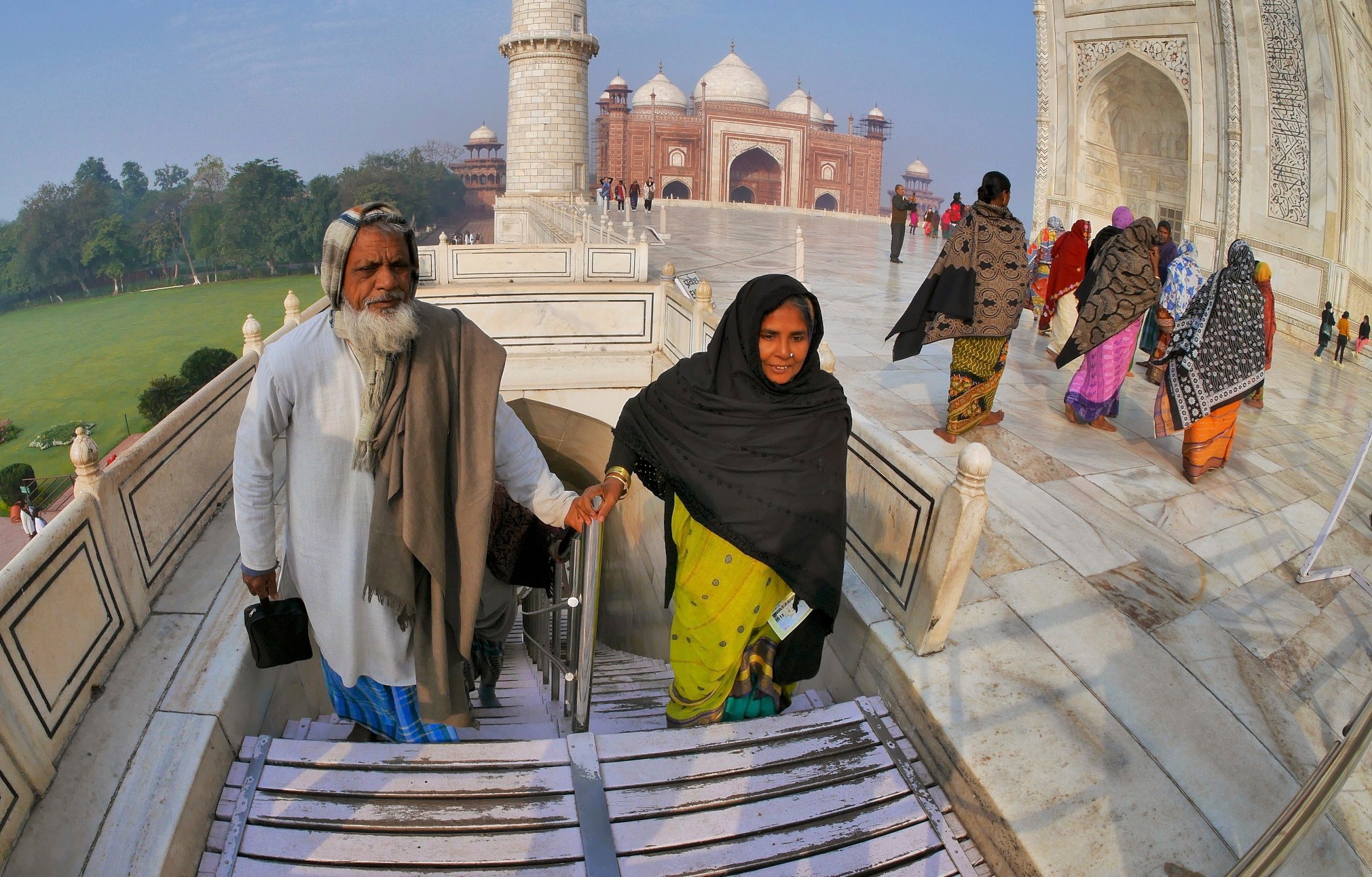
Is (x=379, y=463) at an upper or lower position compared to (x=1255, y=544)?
upper

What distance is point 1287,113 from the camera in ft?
34.7

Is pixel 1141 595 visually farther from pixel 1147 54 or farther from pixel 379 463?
pixel 1147 54

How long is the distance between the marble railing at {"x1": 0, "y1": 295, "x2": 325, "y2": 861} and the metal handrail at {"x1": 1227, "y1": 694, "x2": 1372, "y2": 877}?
237 centimetres

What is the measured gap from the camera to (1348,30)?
32.3 ft

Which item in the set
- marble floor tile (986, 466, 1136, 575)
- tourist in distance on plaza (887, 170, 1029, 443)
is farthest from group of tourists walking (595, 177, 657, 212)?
marble floor tile (986, 466, 1136, 575)

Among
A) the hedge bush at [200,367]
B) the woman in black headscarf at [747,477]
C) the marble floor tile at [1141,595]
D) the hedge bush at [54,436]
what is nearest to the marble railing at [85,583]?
the woman in black headscarf at [747,477]

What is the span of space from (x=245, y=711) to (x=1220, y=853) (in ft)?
8.39

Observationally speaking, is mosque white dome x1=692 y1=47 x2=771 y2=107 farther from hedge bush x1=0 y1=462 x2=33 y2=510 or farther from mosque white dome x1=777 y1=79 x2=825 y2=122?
hedge bush x1=0 y1=462 x2=33 y2=510

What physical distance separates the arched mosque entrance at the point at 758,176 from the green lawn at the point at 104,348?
23227 mm

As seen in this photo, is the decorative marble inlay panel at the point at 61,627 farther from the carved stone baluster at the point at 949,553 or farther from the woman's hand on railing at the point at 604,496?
the carved stone baluster at the point at 949,553

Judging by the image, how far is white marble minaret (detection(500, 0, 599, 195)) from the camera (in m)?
21.9

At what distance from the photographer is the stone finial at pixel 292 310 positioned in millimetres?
4534

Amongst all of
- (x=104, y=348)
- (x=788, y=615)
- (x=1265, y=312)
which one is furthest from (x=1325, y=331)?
(x=104, y=348)

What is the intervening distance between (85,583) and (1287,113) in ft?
46.3
